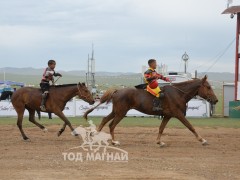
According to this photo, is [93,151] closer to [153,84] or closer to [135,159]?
[135,159]

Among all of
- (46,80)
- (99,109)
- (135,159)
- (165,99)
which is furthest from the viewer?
(99,109)

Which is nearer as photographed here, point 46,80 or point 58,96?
point 58,96

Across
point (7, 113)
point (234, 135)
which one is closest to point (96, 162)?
point (234, 135)

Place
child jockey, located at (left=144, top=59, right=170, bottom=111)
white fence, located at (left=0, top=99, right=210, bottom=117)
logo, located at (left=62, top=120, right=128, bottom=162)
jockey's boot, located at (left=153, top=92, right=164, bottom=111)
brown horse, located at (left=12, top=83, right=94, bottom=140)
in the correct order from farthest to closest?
white fence, located at (left=0, top=99, right=210, bottom=117) → brown horse, located at (left=12, top=83, right=94, bottom=140) → jockey's boot, located at (left=153, top=92, right=164, bottom=111) → child jockey, located at (left=144, top=59, right=170, bottom=111) → logo, located at (left=62, top=120, right=128, bottom=162)

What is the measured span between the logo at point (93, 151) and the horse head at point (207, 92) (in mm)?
3252

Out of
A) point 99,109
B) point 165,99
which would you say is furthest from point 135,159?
point 99,109

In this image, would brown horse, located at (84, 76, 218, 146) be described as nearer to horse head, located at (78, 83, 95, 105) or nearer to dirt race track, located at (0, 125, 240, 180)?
dirt race track, located at (0, 125, 240, 180)

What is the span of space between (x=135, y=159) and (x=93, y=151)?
1.52 meters

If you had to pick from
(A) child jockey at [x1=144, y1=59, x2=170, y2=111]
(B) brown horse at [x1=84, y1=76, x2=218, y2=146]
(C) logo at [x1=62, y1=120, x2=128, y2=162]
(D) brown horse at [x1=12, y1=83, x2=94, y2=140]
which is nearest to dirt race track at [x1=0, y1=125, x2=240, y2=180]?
(C) logo at [x1=62, y1=120, x2=128, y2=162]

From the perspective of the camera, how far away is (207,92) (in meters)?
15.5

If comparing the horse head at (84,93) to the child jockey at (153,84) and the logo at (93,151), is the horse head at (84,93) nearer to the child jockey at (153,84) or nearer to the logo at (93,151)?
the logo at (93,151)

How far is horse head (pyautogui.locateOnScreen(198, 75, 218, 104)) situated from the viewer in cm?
1546

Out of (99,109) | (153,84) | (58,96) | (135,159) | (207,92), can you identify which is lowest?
(99,109)

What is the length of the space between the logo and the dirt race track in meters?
0.27
